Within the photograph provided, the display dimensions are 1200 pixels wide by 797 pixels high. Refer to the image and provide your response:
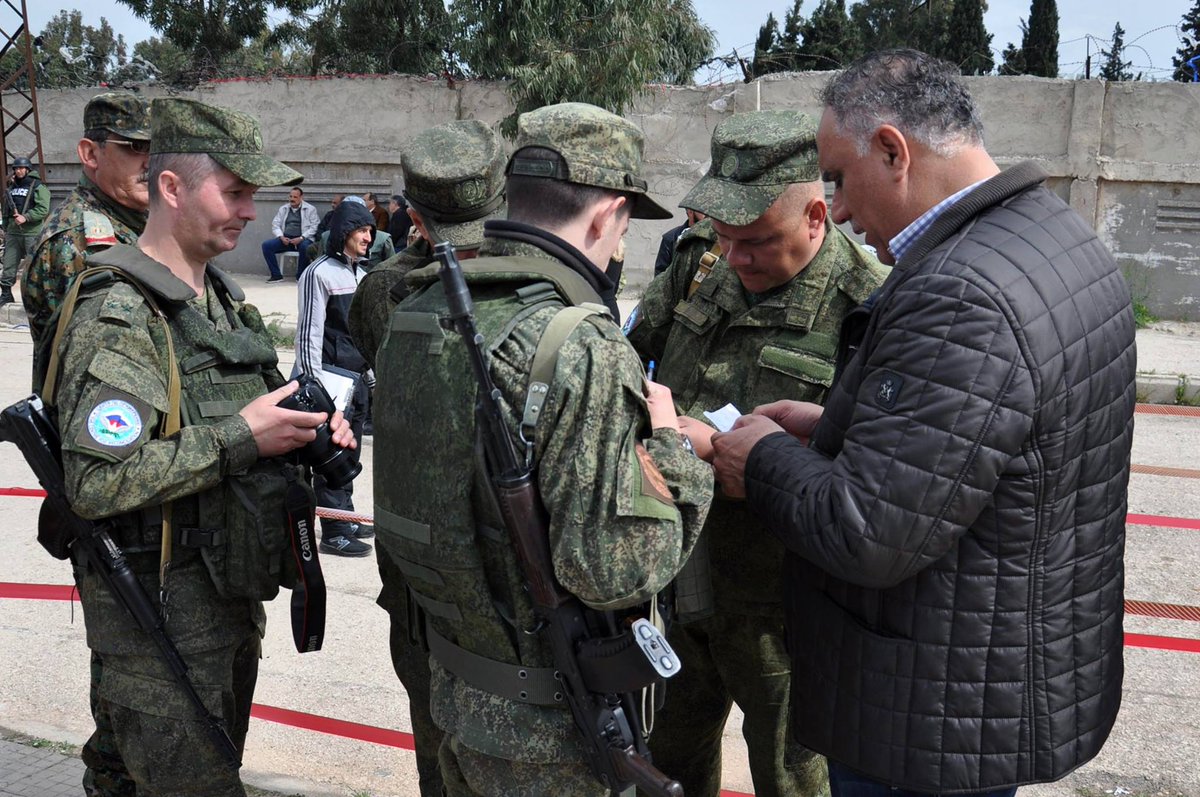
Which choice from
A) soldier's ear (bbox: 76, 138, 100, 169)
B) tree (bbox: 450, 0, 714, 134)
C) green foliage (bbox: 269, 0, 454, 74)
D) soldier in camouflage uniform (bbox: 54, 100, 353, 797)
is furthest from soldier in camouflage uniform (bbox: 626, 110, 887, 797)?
green foliage (bbox: 269, 0, 454, 74)

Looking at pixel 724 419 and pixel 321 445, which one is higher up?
pixel 724 419

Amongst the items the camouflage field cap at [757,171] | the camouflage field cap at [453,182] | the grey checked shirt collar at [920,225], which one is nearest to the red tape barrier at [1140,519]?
the camouflage field cap at [453,182]

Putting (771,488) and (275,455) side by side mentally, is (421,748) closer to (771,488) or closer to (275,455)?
(275,455)

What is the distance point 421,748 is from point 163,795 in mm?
740

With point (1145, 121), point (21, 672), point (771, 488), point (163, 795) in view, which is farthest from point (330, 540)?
point (1145, 121)

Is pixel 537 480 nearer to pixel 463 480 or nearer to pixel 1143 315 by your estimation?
pixel 463 480

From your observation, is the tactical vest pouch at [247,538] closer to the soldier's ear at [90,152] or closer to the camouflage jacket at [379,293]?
the camouflage jacket at [379,293]

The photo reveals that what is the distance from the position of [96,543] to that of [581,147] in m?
1.55

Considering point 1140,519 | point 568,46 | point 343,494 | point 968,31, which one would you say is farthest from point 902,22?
point 343,494

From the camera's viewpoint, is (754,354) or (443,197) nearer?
(754,354)

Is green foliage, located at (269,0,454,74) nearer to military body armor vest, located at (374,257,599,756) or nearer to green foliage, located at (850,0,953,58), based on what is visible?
green foliage, located at (850,0,953,58)

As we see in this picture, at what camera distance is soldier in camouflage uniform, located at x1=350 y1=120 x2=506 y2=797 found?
3.12 meters

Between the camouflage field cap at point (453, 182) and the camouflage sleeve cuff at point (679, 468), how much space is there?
1365 mm

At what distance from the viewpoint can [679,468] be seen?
6.48 feet
